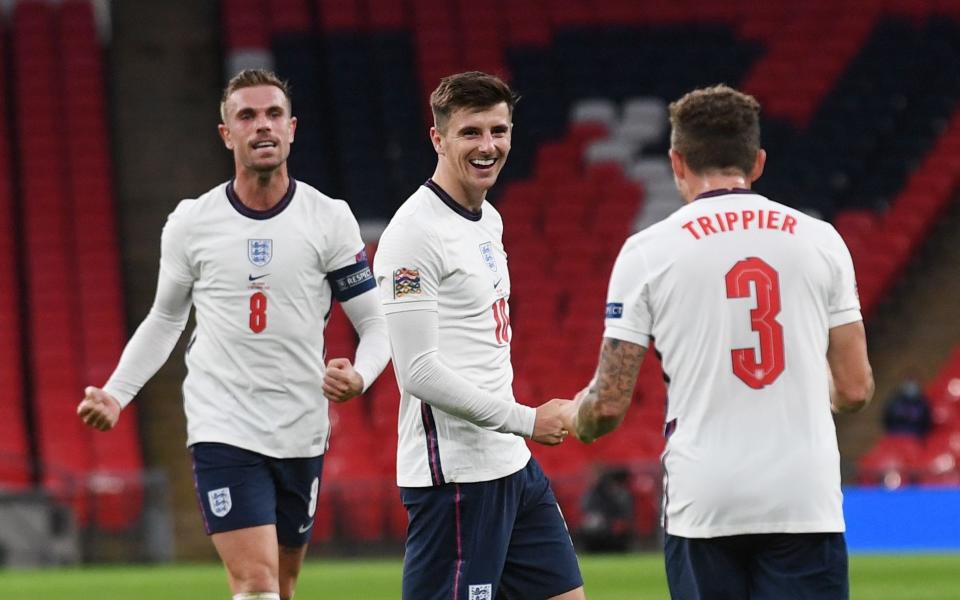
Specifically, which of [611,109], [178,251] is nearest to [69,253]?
[611,109]

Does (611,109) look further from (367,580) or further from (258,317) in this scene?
(258,317)

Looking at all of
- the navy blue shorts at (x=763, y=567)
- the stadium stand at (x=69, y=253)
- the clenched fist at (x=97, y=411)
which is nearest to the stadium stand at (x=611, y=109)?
the stadium stand at (x=69, y=253)

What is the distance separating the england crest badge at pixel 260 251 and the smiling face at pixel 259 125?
0.87 feet

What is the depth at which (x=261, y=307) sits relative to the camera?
601cm

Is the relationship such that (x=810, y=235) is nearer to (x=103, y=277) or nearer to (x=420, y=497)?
(x=420, y=497)

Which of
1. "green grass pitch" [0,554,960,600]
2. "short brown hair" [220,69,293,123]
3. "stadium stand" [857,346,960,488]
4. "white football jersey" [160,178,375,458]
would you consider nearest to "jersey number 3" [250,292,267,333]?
"white football jersey" [160,178,375,458]

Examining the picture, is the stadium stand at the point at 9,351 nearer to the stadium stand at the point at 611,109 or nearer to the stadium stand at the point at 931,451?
the stadium stand at the point at 611,109

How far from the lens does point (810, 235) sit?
13.2 ft

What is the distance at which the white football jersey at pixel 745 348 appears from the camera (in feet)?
13.0

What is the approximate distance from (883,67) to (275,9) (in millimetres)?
7790

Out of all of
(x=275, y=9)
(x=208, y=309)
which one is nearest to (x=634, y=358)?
(x=208, y=309)

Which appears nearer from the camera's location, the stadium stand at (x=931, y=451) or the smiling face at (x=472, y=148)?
the smiling face at (x=472, y=148)

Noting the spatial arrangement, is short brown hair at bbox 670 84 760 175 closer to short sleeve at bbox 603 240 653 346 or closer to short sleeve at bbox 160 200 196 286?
short sleeve at bbox 603 240 653 346

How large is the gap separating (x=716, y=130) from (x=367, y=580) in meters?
9.22
